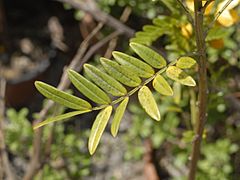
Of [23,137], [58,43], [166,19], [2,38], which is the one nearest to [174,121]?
[23,137]

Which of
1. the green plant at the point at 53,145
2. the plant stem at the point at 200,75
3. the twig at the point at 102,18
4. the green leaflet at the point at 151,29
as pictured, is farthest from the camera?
the green plant at the point at 53,145

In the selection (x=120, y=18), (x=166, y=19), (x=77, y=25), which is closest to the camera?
(x=166, y=19)

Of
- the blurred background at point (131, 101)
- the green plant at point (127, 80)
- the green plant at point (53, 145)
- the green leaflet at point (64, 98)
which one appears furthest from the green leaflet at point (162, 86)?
the green plant at point (53, 145)

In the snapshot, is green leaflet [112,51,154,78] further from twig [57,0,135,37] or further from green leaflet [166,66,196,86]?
twig [57,0,135,37]

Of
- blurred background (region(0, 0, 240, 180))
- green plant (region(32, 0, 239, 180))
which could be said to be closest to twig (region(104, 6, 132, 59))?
blurred background (region(0, 0, 240, 180))

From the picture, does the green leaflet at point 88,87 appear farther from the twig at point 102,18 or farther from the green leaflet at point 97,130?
the twig at point 102,18

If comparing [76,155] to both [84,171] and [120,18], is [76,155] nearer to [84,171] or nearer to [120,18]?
[84,171]

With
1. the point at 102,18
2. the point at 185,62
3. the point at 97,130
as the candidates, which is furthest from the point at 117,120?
the point at 102,18
